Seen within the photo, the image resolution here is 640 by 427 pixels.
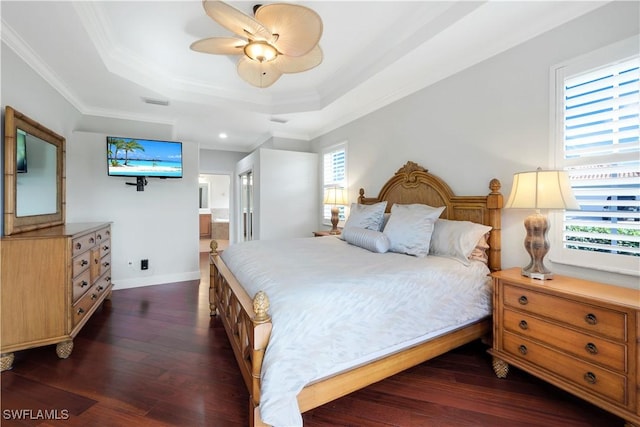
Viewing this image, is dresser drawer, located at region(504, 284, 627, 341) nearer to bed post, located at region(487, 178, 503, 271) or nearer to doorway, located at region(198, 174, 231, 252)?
bed post, located at region(487, 178, 503, 271)

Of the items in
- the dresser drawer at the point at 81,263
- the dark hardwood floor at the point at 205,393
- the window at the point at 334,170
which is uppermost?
the window at the point at 334,170

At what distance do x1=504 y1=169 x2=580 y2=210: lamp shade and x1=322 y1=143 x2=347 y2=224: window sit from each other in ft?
8.77

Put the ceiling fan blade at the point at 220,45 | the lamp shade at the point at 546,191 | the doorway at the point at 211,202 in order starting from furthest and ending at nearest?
the doorway at the point at 211,202
the ceiling fan blade at the point at 220,45
the lamp shade at the point at 546,191

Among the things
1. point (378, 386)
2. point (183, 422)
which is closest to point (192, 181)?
point (183, 422)

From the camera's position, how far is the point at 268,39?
1.98 metres

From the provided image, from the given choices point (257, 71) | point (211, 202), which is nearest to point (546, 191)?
point (257, 71)

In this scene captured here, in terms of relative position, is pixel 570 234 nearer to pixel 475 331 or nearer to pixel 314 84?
pixel 475 331

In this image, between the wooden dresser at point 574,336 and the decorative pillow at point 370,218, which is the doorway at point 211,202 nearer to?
the decorative pillow at point 370,218

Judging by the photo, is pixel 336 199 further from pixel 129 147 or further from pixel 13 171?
pixel 13 171

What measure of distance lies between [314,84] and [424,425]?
358cm

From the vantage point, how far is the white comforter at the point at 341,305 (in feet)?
4.24

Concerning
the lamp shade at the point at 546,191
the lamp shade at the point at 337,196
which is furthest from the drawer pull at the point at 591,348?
the lamp shade at the point at 337,196

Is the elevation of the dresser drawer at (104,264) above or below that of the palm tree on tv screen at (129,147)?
below

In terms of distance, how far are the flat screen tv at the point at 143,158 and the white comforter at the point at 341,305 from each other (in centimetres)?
238
